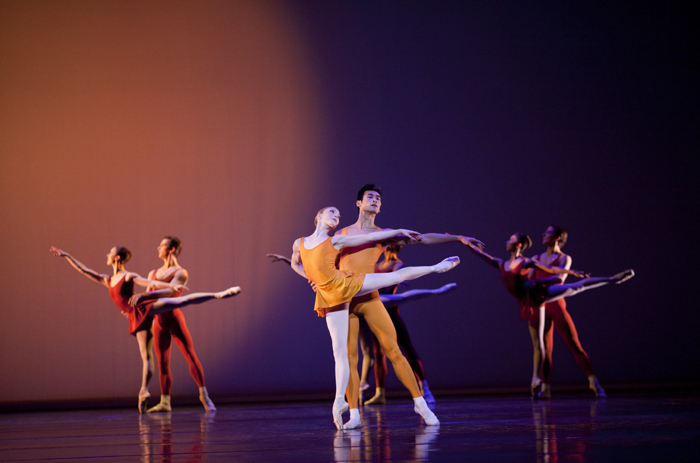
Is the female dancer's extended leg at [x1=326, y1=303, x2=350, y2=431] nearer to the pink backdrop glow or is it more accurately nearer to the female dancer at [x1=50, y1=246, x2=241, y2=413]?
the female dancer at [x1=50, y1=246, x2=241, y2=413]

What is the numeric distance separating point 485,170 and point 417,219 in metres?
1.08

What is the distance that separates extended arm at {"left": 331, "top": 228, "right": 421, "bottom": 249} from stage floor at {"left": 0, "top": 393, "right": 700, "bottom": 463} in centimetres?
108

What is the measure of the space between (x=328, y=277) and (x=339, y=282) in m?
0.08

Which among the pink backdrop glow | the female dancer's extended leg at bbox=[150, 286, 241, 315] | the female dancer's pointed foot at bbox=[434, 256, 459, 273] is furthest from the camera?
the pink backdrop glow

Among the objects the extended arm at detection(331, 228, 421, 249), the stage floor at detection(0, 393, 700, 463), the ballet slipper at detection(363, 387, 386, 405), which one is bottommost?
the ballet slipper at detection(363, 387, 386, 405)

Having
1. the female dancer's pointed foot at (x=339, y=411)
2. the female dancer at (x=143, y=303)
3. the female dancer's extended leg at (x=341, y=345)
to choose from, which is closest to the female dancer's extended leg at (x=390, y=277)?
the female dancer's extended leg at (x=341, y=345)

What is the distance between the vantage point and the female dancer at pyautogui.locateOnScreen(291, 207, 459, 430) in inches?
146

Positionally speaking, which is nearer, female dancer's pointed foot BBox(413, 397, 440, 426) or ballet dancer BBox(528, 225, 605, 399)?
female dancer's pointed foot BBox(413, 397, 440, 426)

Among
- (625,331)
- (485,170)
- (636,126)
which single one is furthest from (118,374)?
(636,126)

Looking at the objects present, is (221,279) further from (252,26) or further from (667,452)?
(667,452)

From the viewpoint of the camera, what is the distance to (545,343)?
6.16 m

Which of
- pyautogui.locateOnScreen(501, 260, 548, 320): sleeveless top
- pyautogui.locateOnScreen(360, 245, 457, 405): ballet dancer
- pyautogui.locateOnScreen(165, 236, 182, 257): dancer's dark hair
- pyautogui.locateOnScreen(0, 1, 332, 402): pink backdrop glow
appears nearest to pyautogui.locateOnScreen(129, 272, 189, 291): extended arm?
pyautogui.locateOnScreen(165, 236, 182, 257): dancer's dark hair

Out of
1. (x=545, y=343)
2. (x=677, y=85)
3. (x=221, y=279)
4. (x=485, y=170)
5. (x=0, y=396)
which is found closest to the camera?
(x=545, y=343)

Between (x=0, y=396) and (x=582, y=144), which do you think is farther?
(x=582, y=144)
